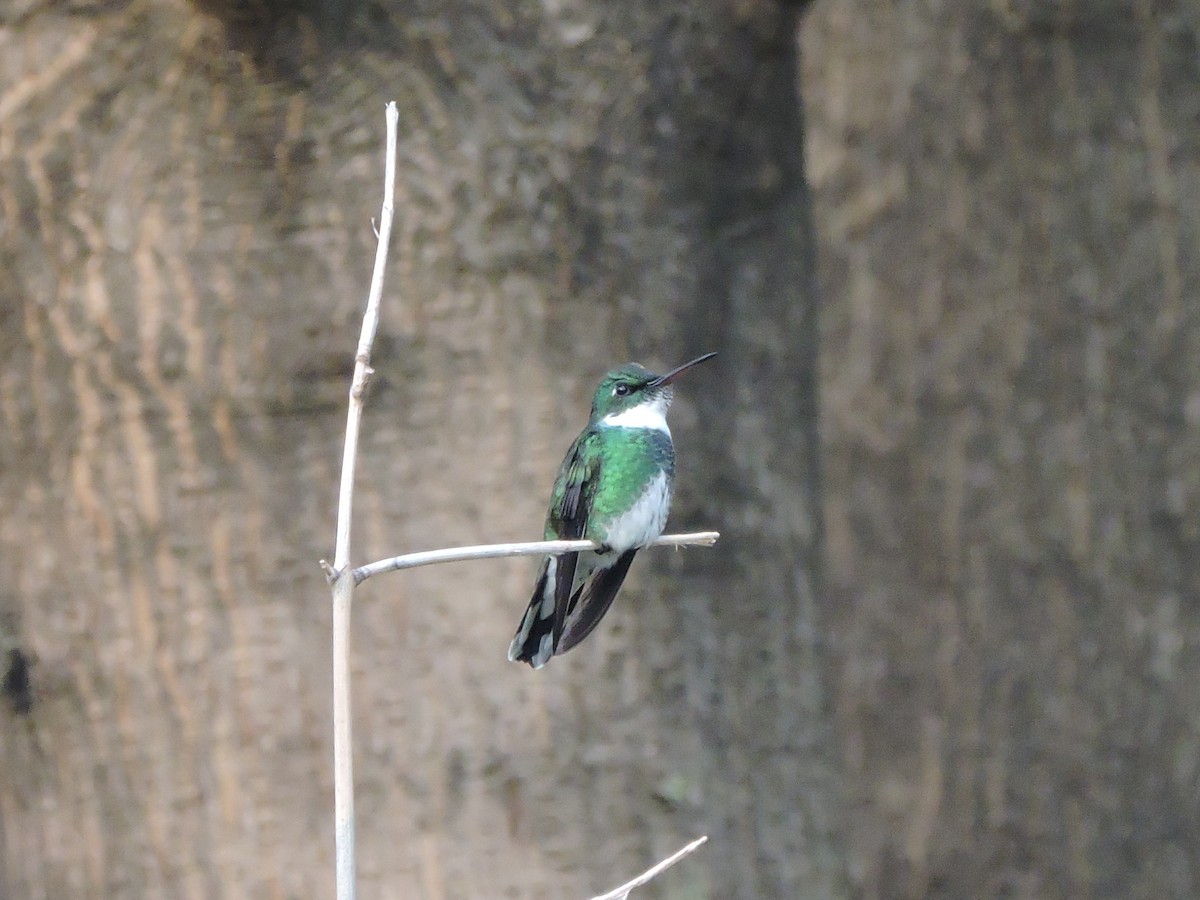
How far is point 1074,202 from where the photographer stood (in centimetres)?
255

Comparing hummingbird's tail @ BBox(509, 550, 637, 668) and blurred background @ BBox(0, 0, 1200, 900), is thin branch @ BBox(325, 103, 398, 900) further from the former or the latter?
blurred background @ BBox(0, 0, 1200, 900)

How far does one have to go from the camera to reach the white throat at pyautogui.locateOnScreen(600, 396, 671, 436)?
183 centimetres

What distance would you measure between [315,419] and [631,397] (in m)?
0.47

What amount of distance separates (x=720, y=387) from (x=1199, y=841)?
5.49 ft

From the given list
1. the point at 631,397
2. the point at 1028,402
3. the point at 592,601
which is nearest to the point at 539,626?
the point at 592,601

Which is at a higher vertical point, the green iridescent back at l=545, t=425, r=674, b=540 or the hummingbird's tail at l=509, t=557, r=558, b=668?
the green iridescent back at l=545, t=425, r=674, b=540

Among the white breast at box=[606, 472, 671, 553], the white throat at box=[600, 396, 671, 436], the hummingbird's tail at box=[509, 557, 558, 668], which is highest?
the white throat at box=[600, 396, 671, 436]

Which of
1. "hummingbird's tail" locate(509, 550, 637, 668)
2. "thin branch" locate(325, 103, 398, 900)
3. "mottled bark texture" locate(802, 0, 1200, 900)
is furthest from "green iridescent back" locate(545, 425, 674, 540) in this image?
"mottled bark texture" locate(802, 0, 1200, 900)

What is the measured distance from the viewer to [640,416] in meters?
1.85

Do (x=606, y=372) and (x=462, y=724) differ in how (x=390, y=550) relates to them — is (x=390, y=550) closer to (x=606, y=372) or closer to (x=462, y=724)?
(x=462, y=724)

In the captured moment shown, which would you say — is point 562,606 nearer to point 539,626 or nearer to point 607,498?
point 539,626

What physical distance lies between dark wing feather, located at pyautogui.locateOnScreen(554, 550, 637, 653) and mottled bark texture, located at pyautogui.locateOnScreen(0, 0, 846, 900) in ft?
1.10

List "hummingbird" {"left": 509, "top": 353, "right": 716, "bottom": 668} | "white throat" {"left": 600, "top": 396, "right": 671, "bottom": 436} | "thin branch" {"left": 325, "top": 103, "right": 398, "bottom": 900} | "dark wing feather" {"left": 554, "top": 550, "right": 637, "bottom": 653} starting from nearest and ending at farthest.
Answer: "thin branch" {"left": 325, "top": 103, "right": 398, "bottom": 900}
"dark wing feather" {"left": 554, "top": 550, "right": 637, "bottom": 653}
"hummingbird" {"left": 509, "top": 353, "right": 716, "bottom": 668}
"white throat" {"left": 600, "top": 396, "right": 671, "bottom": 436}

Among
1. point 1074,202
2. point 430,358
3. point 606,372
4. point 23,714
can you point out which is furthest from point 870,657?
point 23,714
